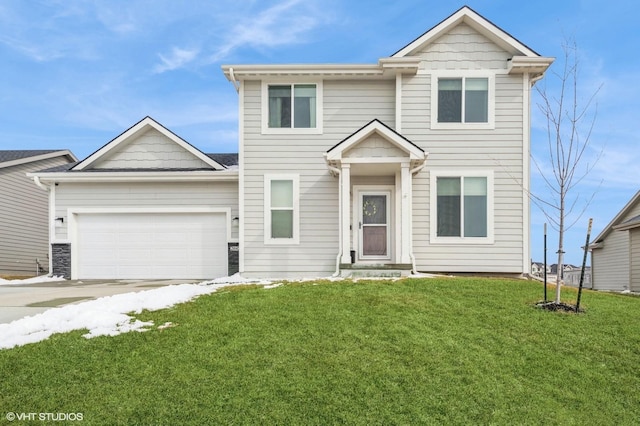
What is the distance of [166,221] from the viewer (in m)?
13.6

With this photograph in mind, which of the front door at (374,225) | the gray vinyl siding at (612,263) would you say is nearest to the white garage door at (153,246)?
the front door at (374,225)

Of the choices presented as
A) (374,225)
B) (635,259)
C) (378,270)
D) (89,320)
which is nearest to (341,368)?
(89,320)

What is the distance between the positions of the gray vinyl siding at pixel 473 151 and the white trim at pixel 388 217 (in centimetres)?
63

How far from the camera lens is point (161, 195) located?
44.5 feet

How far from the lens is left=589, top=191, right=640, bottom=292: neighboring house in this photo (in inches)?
706

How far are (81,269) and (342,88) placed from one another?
31.6 feet

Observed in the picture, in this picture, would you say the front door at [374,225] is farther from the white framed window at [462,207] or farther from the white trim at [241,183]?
the white trim at [241,183]

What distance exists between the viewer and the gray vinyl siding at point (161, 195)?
44.4 feet

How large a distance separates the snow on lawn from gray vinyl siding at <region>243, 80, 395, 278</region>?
184 inches

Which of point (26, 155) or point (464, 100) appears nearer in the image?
point (464, 100)

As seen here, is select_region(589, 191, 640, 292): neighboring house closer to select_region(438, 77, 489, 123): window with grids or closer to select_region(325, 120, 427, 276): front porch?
select_region(438, 77, 489, 123): window with grids

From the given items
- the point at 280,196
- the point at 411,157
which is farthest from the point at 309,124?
the point at 411,157

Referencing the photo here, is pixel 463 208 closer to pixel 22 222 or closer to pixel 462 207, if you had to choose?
pixel 462 207

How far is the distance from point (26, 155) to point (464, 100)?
18.3 meters
